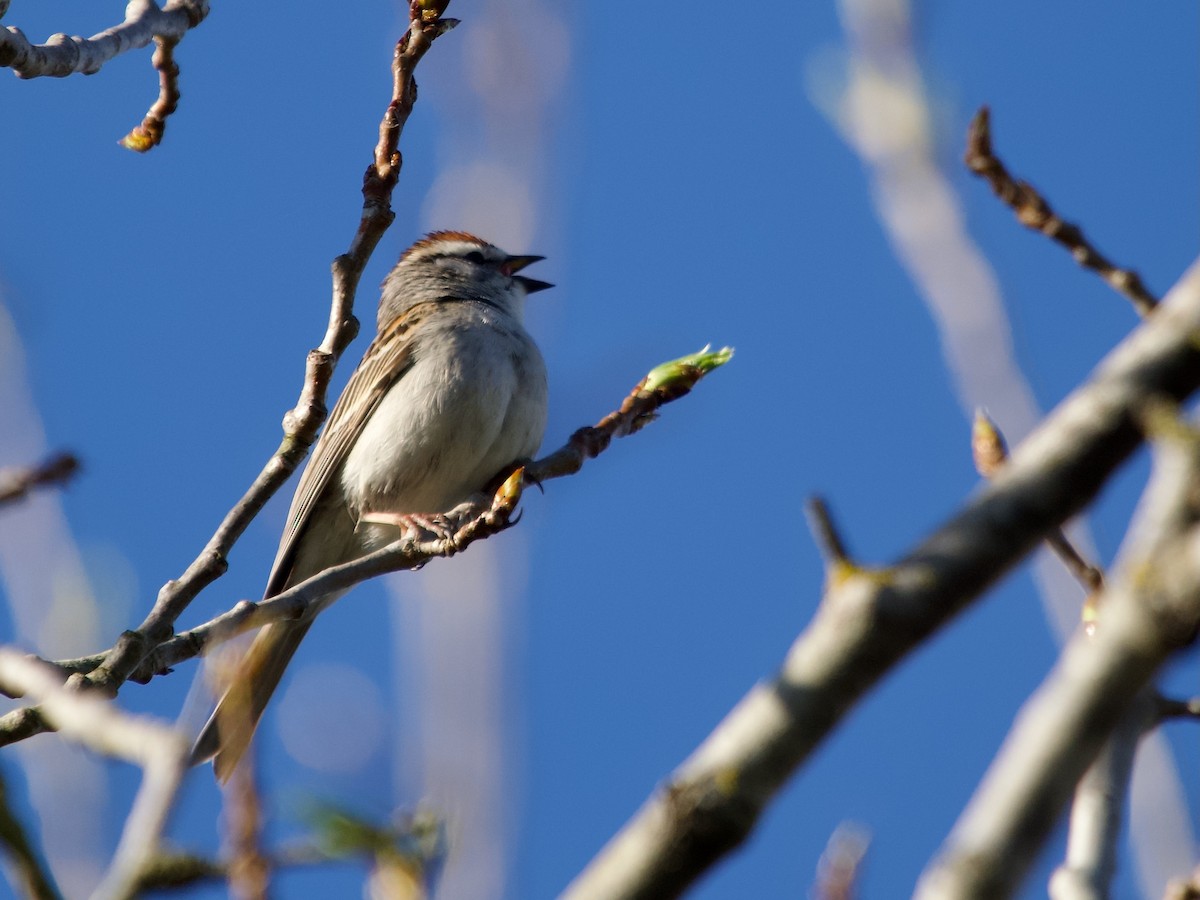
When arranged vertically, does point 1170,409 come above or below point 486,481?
below

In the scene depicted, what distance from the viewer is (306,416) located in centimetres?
470

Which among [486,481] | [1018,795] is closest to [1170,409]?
Answer: [1018,795]

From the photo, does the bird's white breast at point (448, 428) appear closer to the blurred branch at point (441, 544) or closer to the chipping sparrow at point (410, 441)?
the chipping sparrow at point (410, 441)

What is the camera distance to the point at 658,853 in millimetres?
1749

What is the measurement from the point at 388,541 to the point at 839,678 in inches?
213

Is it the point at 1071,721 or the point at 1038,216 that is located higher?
the point at 1038,216

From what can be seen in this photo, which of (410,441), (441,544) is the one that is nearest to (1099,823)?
(441,544)

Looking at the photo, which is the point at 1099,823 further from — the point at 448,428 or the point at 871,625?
the point at 448,428

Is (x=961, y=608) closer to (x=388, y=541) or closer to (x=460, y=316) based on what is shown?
(x=388, y=541)

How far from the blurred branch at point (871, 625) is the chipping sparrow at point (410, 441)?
15.1 ft

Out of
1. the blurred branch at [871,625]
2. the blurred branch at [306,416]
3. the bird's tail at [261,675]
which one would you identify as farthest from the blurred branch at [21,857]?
the bird's tail at [261,675]

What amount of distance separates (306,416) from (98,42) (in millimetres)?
1417

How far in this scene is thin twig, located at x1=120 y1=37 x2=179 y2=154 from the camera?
5008mm

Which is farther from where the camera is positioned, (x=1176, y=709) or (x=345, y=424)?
(x=345, y=424)
